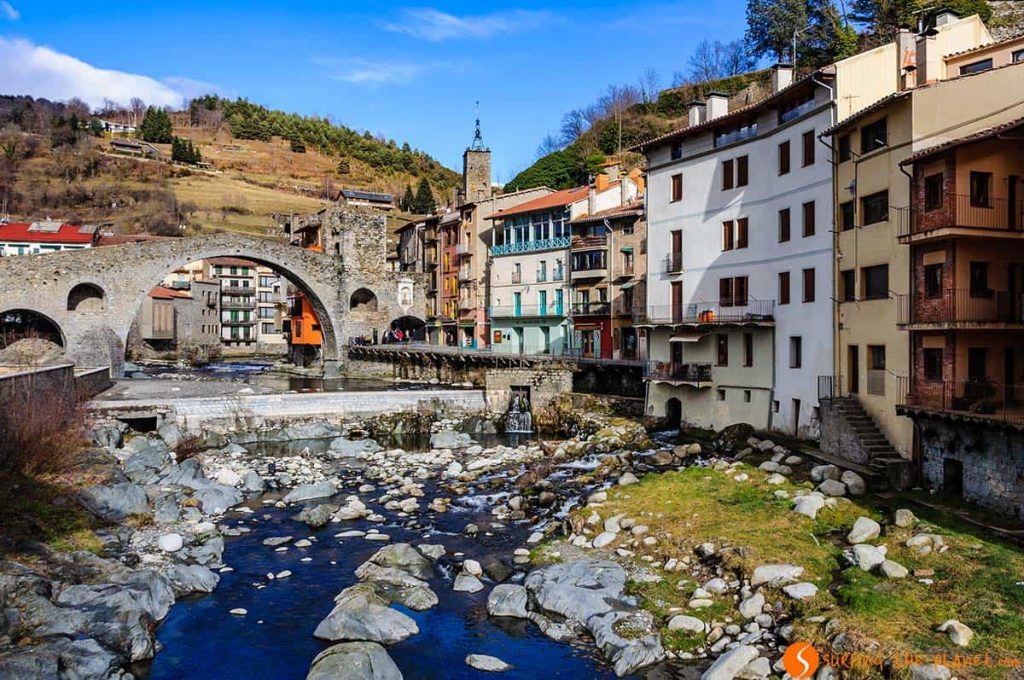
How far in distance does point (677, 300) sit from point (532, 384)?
36.1 ft

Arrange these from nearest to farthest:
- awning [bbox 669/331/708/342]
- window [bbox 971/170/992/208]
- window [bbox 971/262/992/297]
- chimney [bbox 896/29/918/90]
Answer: window [bbox 971/170/992/208], window [bbox 971/262/992/297], chimney [bbox 896/29/918/90], awning [bbox 669/331/708/342]

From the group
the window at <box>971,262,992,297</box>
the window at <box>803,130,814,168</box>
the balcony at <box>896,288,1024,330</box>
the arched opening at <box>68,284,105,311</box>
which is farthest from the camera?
the arched opening at <box>68,284,105,311</box>

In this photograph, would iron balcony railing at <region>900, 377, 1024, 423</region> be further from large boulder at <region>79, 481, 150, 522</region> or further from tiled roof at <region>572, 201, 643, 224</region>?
tiled roof at <region>572, 201, 643, 224</region>

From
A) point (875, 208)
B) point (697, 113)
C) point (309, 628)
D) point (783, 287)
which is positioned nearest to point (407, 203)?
point (697, 113)

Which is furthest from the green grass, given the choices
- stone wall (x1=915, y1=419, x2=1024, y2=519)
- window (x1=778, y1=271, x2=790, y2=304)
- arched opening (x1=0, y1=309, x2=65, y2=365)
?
arched opening (x1=0, y1=309, x2=65, y2=365)

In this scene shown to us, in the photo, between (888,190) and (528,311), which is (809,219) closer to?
(888,190)

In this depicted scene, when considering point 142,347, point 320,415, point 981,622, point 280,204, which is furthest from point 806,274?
point 280,204

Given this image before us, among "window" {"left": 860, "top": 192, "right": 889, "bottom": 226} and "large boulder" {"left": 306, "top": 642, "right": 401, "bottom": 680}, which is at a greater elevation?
"window" {"left": 860, "top": 192, "right": 889, "bottom": 226}

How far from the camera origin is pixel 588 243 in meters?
50.6

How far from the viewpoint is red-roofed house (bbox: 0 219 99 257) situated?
275ft

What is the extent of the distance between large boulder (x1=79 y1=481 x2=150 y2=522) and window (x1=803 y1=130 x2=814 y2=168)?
25.8m

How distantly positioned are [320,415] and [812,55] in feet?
188

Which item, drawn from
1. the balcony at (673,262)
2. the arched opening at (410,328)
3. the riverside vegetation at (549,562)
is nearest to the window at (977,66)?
the balcony at (673,262)

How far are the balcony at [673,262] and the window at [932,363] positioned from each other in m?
15.0
